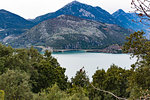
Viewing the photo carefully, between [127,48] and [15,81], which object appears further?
[15,81]

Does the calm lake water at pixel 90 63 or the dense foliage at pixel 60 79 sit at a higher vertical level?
the dense foliage at pixel 60 79

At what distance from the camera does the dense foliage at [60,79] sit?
13.6 meters

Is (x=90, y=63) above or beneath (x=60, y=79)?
beneath

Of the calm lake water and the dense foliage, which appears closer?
the dense foliage

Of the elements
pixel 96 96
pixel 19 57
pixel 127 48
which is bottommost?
pixel 96 96

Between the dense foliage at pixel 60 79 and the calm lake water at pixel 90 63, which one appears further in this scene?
the calm lake water at pixel 90 63

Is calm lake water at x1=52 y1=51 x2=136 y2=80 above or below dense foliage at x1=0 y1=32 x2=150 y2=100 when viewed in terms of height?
below

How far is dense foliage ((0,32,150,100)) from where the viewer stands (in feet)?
44.5

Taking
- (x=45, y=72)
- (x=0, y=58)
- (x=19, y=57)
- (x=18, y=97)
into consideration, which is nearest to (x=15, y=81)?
(x=18, y=97)

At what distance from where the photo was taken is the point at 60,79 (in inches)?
1468

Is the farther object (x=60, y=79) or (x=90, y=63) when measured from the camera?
(x=90, y=63)

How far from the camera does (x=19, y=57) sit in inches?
1249

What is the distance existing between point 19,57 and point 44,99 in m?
13.4

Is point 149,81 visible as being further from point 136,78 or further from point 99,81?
point 99,81
